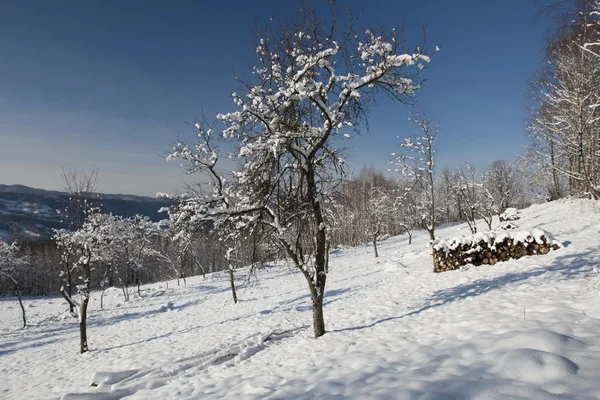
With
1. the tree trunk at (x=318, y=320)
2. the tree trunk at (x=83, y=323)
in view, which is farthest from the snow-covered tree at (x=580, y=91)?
the tree trunk at (x=83, y=323)

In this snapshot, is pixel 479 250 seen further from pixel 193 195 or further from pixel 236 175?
pixel 193 195

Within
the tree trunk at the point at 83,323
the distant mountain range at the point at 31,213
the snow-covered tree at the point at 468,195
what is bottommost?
the tree trunk at the point at 83,323

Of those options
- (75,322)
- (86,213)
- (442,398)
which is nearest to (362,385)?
(442,398)

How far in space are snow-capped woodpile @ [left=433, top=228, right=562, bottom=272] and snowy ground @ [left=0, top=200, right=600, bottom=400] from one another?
597 millimetres

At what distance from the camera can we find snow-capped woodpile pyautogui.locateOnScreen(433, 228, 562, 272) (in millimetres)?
10641

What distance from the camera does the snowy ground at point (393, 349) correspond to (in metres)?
3.12

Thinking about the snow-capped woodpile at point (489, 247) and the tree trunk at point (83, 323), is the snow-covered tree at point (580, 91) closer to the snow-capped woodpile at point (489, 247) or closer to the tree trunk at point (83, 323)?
the snow-capped woodpile at point (489, 247)

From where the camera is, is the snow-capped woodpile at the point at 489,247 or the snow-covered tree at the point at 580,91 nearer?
the snow-covered tree at the point at 580,91

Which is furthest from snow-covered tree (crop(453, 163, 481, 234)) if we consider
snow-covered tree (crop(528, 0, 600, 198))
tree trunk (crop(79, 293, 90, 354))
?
tree trunk (crop(79, 293, 90, 354))

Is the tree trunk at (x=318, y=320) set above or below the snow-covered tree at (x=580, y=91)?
below

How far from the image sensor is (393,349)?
489 centimetres

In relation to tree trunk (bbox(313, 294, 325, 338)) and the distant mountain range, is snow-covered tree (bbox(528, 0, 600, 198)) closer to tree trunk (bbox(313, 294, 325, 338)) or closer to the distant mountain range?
tree trunk (bbox(313, 294, 325, 338))

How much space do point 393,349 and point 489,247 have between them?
8895 mm

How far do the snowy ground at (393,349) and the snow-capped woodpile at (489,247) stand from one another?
597mm
